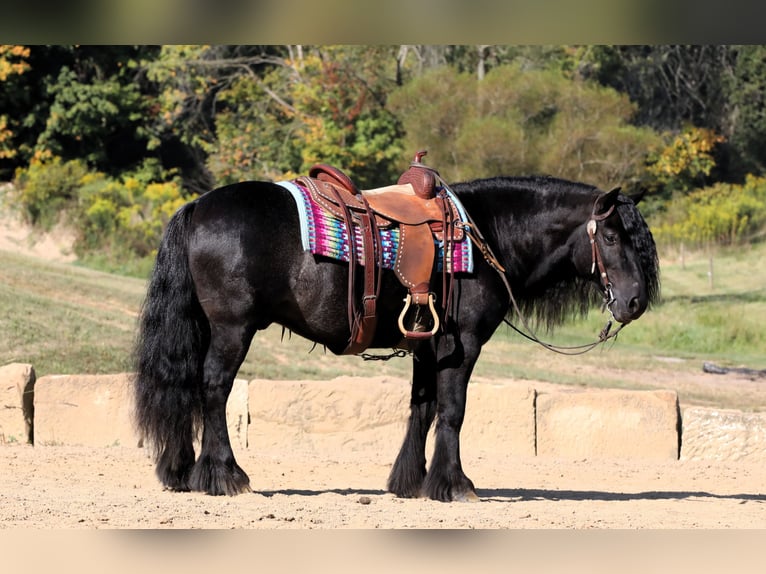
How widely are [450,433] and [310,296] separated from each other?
1.25m

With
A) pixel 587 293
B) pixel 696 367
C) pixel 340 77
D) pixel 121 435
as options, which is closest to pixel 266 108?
pixel 340 77

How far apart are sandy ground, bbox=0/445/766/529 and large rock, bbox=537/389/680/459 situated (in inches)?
10.9

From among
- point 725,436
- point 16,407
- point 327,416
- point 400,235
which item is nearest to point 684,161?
point 725,436

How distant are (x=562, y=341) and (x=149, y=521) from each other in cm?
1118

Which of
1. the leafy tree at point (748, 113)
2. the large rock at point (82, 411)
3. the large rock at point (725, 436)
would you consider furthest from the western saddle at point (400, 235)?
the leafy tree at point (748, 113)

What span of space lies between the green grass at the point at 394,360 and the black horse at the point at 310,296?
178 inches

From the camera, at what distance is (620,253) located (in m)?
8.00

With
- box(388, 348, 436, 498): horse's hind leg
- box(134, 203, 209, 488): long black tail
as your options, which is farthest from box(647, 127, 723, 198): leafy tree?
box(134, 203, 209, 488): long black tail

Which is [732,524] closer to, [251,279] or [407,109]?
[251,279]

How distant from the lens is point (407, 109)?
20.9m

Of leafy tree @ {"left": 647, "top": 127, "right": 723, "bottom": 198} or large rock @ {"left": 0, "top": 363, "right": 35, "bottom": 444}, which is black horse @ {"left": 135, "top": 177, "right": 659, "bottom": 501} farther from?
leafy tree @ {"left": 647, "top": 127, "right": 723, "bottom": 198}

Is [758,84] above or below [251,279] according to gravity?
above

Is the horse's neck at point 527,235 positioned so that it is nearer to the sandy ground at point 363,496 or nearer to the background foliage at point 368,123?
the sandy ground at point 363,496

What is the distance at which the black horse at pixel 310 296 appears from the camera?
7.56 meters
